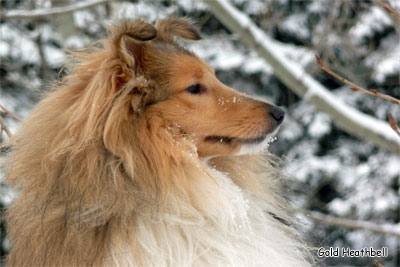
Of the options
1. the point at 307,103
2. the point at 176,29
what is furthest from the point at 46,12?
the point at 307,103

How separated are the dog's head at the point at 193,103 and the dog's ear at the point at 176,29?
0.65 feet

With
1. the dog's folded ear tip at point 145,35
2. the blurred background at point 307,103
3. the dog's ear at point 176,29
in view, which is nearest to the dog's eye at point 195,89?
the dog's ear at point 176,29

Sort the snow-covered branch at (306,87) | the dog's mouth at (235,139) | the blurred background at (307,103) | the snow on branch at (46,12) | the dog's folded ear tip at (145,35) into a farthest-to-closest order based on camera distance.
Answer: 1. the blurred background at (307,103)
2. the snow on branch at (46,12)
3. the snow-covered branch at (306,87)
4. the dog's mouth at (235,139)
5. the dog's folded ear tip at (145,35)

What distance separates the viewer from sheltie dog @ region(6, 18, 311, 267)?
116 inches

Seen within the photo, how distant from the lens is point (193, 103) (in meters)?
3.31

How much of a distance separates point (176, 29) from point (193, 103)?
61cm

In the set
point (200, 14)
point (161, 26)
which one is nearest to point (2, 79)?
point (200, 14)

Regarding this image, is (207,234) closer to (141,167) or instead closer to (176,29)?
(141,167)

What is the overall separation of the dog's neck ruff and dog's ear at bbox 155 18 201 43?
33.7 inches

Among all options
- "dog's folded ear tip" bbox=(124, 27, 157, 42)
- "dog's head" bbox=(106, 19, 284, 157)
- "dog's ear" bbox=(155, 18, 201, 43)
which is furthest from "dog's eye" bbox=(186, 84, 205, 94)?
"dog's folded ear tip" bbox=(124, 27, 157, 42)

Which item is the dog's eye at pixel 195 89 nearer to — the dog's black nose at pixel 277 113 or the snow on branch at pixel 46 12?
the dog's black nose at pixel 277 113

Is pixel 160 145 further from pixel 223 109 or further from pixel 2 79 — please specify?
pixel 2 79

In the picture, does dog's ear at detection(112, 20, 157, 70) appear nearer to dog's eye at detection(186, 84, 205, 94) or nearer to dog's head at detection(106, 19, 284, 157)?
dog's head at detection(106, 19, 284, 157)

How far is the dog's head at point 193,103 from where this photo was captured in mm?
3193
